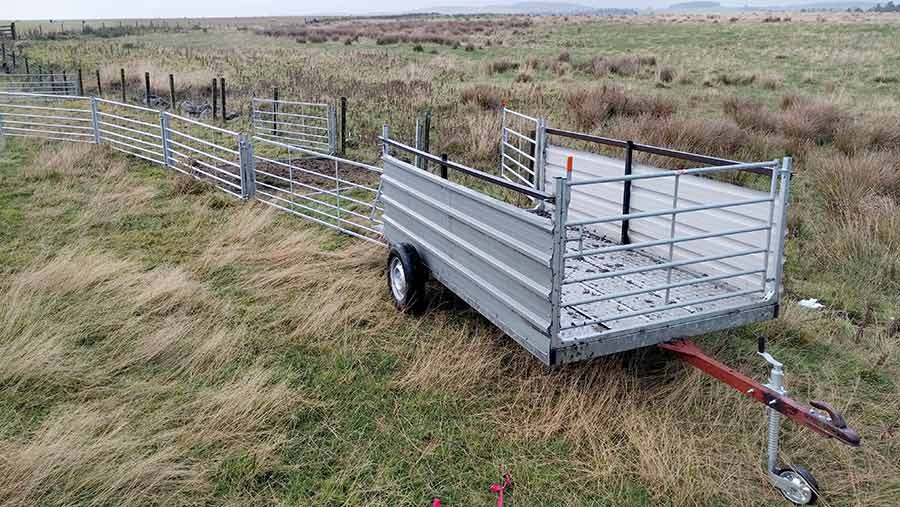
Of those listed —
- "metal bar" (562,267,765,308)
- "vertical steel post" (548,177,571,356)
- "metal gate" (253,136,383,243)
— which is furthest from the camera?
"metal gate" (253,136,383,243)

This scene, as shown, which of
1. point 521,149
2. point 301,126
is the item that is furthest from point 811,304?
point 301,126

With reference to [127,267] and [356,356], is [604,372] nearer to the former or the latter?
[356,356]

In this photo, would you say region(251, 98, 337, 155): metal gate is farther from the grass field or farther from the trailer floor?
the trailer floor

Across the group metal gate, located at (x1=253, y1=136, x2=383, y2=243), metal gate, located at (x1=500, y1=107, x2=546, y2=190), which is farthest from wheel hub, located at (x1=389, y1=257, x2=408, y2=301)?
metal gate, located at (x1=500, y1=107, x2=546, y2=190)

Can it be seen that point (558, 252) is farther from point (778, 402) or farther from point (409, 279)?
point (409, 279)

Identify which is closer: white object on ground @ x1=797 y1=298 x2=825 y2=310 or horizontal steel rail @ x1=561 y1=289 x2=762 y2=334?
horizontal steel rail @ x1=561 y1=289 x2=762 y2=334

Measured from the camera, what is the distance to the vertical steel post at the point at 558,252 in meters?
3.55

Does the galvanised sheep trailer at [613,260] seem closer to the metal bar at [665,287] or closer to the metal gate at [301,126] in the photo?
the metal bar at [665,287]

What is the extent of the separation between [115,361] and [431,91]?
49.3ft

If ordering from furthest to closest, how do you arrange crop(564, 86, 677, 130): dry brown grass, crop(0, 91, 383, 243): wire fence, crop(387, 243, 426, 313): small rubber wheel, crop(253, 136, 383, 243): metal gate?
crop(564, 86, 677, 130): dry brown grass → crop(0, 91, 383, 243): wire fence → crop(253, 136, 383, 243): metal gate → crop(387, 243, 426, 313): small rubber wheel

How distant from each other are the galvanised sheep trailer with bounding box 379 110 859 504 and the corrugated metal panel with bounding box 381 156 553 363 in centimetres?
1

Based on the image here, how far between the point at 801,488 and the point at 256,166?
10.4 m

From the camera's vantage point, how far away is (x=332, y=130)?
43.5 ft

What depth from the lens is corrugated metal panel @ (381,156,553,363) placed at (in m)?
3.87
